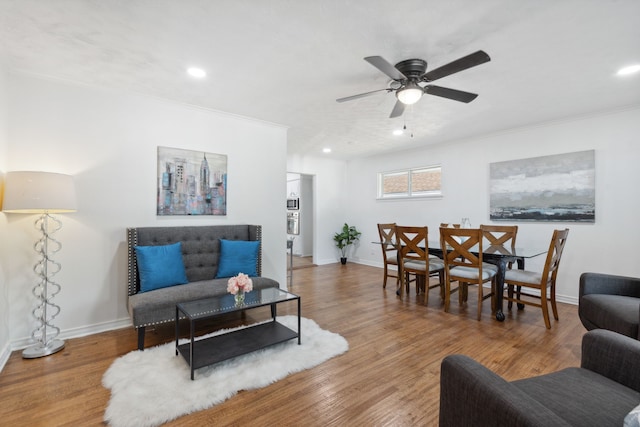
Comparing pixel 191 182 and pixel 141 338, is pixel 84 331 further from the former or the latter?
pixel 191 182

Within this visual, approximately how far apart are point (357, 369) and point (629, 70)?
3.58m

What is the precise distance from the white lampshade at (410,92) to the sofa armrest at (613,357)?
2.04 metres

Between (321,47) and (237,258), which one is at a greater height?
→ (321,47)

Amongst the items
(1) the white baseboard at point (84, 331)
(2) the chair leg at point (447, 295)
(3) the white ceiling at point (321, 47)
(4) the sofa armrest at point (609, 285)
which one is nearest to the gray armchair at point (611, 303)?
(4) the sofa armrest at point (609, 285)

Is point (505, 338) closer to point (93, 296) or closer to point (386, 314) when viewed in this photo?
point (386, 314)

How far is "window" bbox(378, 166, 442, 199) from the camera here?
5738 millimetres

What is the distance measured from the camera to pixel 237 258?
347cm

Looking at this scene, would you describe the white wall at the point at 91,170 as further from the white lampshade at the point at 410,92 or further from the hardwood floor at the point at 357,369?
the white lampshade at the point at 410,92

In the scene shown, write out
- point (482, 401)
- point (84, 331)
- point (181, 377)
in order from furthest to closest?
1. point (84, 331)
2. point (181, 377)
3. point (482, 401)

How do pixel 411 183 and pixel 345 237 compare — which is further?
pixel 345 237

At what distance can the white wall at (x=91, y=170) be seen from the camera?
2.70 m

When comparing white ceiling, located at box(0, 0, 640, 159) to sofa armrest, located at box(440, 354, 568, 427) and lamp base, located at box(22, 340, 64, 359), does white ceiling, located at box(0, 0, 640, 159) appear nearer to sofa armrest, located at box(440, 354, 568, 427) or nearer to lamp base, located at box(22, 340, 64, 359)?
sofa armrest, located at box(440, 354, 568, 427)

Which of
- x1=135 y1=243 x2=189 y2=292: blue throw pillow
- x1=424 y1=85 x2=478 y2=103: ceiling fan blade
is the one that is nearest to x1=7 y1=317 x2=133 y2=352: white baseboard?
x1=135 y1=243 x2=189 y2=292: blue throw pillow

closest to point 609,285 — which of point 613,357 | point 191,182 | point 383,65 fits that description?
point 613,357
